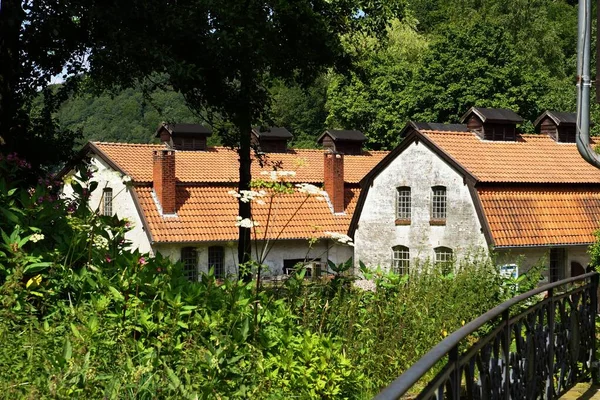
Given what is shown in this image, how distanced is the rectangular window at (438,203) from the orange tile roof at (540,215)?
2.67 m

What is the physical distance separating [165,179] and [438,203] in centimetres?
1151

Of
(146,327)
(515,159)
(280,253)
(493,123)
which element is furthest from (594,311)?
(280,253)

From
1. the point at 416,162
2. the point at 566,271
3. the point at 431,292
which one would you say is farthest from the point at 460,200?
the point at 431,292

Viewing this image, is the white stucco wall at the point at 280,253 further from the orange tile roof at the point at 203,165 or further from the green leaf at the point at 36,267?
the green leaf at the point at 36,267

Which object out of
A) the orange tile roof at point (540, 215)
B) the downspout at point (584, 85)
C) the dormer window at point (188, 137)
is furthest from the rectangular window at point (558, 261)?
the downspout at point (584, 85)

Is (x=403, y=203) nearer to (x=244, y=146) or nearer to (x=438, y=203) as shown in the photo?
(x=438, y=203)

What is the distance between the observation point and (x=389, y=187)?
36281 mm

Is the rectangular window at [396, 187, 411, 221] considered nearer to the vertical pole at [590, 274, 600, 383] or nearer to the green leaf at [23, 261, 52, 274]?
the vertical pole at [590, 274, 600, 383]

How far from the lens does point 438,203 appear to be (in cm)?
3466

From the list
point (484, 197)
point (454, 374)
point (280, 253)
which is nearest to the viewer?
point (454, 374)

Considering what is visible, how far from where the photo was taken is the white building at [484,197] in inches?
1254

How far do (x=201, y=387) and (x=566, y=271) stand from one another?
101 feet

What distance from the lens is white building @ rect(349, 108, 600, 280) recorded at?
3186cm

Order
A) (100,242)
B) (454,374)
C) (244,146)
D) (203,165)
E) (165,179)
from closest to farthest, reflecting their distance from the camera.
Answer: (454,374) < (100,242) < (244,146) < (165,179) < (203,165)
